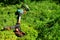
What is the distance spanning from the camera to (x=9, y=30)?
44.4 feet

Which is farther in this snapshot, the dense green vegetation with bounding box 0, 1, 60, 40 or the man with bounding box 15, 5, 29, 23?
the man with bounding box 15, 5, 29, 23

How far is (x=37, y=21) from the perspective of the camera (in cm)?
1480

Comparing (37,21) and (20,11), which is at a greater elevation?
(20,11)

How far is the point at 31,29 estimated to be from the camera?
1384 centimetres

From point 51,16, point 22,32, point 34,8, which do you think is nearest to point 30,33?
point 22,32

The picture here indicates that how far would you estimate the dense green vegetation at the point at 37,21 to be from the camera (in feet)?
40.4

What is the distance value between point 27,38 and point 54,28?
5.26 ft

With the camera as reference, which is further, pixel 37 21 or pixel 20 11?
pixel 37 21

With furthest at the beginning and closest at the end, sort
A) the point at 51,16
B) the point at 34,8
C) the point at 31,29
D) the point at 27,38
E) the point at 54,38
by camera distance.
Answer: the point at 34,8 < the point at 51,16 < the point at 31,29 < the point at 27,38 < the point at 54,38

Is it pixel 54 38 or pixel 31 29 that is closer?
pixel 54 38

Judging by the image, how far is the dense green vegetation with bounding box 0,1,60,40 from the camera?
12326 mm

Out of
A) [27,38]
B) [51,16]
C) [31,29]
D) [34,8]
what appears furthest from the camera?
[34,8]

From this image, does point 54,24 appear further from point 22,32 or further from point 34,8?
point 34,8

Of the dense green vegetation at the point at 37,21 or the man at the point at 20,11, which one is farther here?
the man at the point at 20,11
